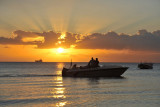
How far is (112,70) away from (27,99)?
1196 inches

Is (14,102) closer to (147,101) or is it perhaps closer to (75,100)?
(75,100)

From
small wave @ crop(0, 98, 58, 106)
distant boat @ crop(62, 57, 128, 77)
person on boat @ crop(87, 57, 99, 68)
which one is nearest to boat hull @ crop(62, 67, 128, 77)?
distant boat @ crop(62, 57, 128, 77)

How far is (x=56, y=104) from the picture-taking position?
64.4ft

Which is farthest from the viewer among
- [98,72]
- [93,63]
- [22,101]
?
[98,72]

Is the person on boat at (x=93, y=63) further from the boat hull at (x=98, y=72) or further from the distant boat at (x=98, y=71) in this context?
the boat hull at (x=98, y=72)

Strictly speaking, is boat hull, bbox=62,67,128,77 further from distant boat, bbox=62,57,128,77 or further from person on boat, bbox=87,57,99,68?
person on boat, bbox=87,57,99,68

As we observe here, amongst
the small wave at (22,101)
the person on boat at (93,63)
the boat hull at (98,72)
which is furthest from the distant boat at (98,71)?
the small wave at (22,101)

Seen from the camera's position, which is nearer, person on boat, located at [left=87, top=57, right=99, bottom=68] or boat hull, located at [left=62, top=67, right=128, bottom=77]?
person on boat, located at [left=87, top=57, right=99, bottom=68]

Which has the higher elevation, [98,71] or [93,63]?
[93,63]

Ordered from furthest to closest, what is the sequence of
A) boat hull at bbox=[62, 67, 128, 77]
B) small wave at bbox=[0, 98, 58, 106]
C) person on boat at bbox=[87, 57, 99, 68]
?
boat hull at bbox=[62, 67, 128, 77] → person on boat at bbox=[87, 57, 99, 68] → small wave at bbox=[0, 98, 58, 106]

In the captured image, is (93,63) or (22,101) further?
(93,63)

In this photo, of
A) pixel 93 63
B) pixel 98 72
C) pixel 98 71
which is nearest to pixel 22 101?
pixel 93 63

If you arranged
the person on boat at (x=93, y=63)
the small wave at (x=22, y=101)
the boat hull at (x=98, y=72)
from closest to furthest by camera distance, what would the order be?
the small wave at (x=22, y=101), the person on boat at (x=93, y=63), the boat hull at (x=98, y=72)

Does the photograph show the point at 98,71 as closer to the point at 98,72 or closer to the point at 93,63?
the point at 98,72
